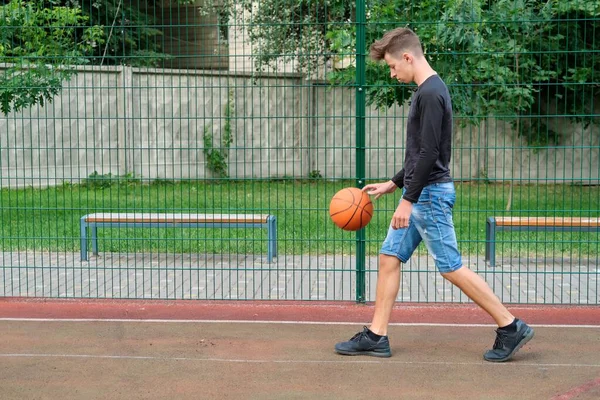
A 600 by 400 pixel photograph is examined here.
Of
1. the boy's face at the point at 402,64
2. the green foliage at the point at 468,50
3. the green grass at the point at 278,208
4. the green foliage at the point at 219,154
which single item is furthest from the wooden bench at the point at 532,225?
the boy's face at the point at 402,64

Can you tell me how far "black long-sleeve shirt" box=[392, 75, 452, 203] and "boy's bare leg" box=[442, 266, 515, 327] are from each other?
649mm

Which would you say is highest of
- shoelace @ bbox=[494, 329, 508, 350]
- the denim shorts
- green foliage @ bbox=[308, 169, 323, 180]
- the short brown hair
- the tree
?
the tree

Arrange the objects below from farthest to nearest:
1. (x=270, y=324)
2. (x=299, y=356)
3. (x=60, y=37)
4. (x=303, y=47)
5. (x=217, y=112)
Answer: (x=217, y=112) → (x=60, y=37) → (x=303, y=47) → (x=270, y=324) → (x=299, y=356)

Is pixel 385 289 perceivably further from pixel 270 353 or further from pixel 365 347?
pixel 270 353

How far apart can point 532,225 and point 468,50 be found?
258cm

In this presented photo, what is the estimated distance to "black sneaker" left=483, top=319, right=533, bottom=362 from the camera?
19.2 feet

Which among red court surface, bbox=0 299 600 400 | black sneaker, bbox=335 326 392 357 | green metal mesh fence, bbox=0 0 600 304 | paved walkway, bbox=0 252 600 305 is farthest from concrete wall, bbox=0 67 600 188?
black sneaker, bbox=335 326 392 357

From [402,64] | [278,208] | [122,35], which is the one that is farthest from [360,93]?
[122,35]

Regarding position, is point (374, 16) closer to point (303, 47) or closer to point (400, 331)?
point (303, 47)

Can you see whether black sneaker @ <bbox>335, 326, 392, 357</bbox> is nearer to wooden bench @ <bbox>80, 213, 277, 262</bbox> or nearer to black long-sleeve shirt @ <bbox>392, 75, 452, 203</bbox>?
black long-sleeve shirt @ <bbox>392, 75, 452, 203</bbox>

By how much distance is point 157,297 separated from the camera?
808 centimetres

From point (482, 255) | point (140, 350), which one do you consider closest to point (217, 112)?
point (140, 350)

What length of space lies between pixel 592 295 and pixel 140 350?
4501mm

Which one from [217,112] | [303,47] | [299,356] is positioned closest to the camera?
[299,356]
